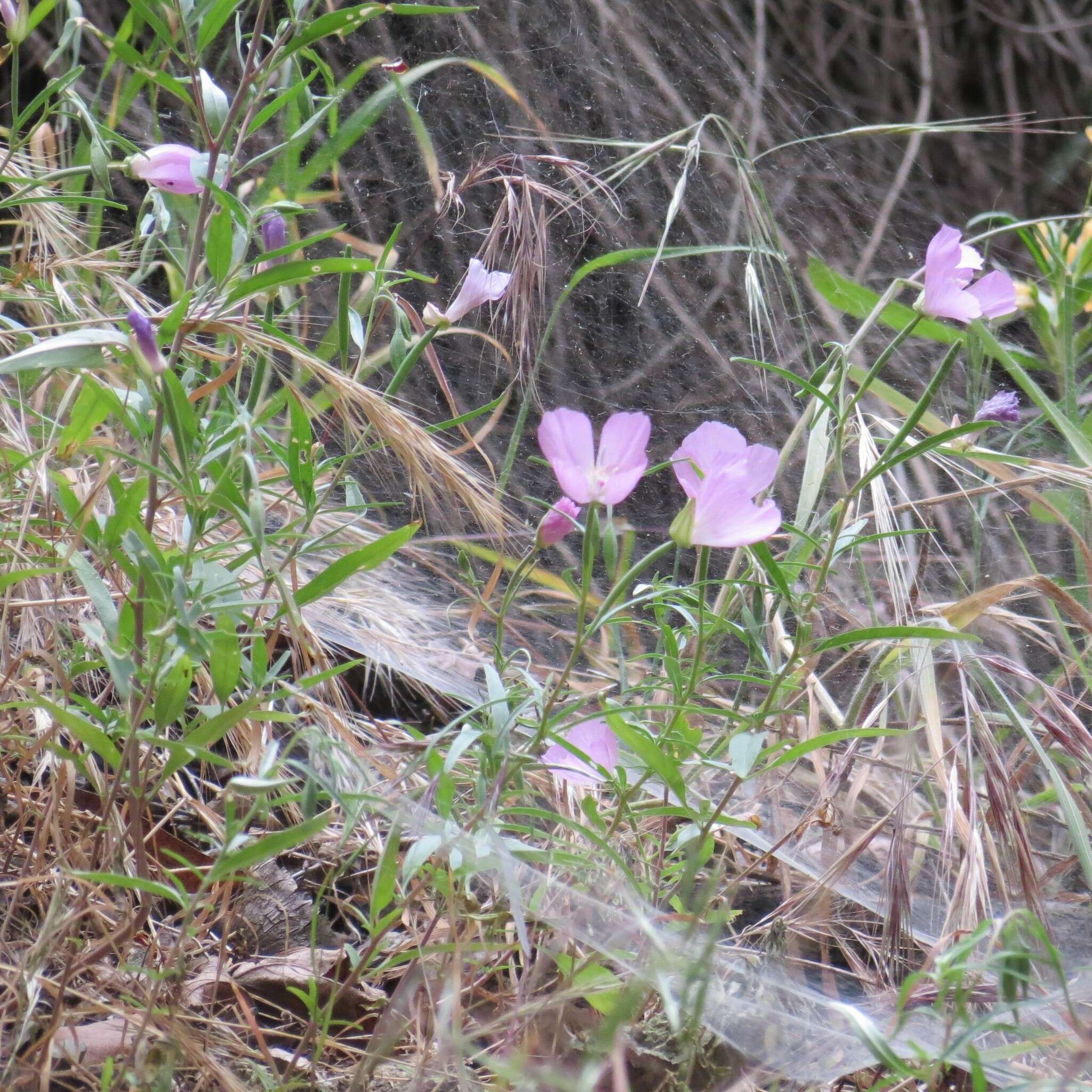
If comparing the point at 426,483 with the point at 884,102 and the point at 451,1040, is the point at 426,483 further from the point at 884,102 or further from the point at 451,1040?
the point at 884,102

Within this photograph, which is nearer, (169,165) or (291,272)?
(291,272)

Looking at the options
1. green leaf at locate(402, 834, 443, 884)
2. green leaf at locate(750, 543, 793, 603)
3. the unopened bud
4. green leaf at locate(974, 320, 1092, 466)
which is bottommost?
green leaf at locate(974, 320, 1092, 466)

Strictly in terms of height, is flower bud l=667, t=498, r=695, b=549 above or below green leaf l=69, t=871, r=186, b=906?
above

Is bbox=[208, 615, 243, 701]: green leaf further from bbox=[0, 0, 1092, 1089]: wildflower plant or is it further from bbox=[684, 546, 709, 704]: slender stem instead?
bbox=[684, 546, 709, 704]: slender stem

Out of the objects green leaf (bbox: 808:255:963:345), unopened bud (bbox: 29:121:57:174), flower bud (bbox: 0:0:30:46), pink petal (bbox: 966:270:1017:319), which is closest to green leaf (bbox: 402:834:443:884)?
pink petal (bbox: 966:270:1017:319)

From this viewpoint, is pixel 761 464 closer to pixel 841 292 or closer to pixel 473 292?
pixel 473 292

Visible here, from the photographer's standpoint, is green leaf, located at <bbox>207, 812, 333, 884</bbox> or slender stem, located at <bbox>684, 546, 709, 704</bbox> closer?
green leaf, located at <bbox>207, 812, 333, 884</bbox>

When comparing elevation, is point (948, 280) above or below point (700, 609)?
above

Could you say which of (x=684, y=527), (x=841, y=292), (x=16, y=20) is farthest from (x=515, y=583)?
(x=841, y=292)
